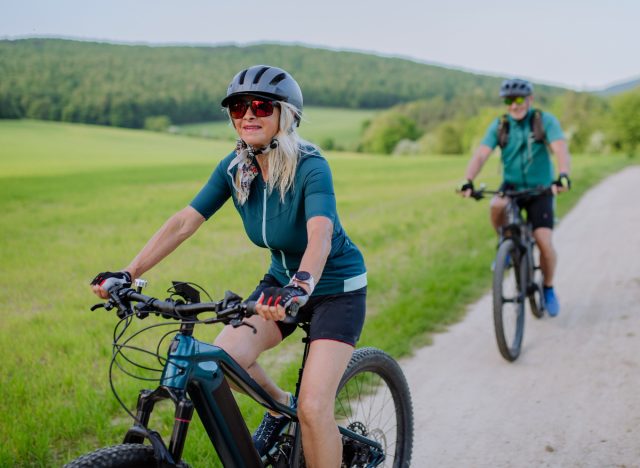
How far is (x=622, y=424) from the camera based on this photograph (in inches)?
171

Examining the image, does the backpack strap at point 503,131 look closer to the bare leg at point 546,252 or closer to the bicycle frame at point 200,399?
the bare leg at point 546,252

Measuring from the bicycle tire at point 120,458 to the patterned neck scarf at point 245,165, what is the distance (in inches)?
44.4

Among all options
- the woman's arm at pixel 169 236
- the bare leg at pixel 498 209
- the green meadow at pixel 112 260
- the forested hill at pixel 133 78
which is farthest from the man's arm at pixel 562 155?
the forested hill at pixel 133 78

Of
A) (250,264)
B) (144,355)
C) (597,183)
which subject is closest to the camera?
(144,355)

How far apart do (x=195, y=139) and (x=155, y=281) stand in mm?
13779

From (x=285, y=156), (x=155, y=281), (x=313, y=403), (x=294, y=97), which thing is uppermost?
(x=294, y=97)

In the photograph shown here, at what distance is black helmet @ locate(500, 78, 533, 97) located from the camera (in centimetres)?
620

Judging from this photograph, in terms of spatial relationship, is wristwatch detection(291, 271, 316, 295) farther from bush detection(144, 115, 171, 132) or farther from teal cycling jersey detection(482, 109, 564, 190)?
bush detection(144, 115, 171, 132)

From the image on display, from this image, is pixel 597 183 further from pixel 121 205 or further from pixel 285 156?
pixel 285 156

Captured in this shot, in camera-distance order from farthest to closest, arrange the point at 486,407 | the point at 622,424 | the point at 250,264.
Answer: the point at 250,264, the point at 486,407, the point at 622,424

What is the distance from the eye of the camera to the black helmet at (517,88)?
6195mm

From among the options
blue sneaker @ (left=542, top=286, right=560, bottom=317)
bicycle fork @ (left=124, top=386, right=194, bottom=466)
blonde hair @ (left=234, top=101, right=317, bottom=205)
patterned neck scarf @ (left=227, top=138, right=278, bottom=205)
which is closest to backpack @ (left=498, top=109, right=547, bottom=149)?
blue sneaker @ (left=542, top=286, right=560, bottom=317)

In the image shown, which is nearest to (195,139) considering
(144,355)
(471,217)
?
(471,217)

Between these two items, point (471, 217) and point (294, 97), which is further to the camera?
point (471, 217)
